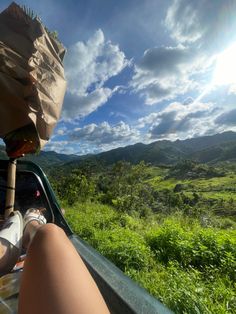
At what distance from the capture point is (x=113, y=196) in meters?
22.3

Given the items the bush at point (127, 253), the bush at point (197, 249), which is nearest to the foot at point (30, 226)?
the bush at point (127, 253)

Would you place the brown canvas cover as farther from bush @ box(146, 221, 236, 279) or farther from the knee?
bush @ box(146, 221, 236, 279)

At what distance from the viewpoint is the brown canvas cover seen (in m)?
1.37

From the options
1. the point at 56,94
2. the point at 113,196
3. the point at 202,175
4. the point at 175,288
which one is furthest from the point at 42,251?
the point at 202,175

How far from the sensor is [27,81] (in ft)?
4.53

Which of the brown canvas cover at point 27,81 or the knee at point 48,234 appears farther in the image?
the brown canvas cover at point 27,81

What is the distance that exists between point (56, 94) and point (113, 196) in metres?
21.1

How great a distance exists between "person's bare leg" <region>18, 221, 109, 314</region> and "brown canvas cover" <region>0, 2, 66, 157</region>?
0.69m

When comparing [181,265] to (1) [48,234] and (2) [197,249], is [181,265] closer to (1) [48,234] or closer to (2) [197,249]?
(2) [197,249]

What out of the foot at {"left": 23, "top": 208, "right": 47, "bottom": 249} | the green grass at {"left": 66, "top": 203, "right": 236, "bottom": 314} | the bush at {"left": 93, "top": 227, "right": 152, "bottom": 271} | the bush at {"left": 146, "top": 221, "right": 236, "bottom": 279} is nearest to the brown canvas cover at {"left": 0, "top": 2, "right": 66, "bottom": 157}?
the foot at {"left": 23, "top": 208, "right": 47, "bottom": 249}

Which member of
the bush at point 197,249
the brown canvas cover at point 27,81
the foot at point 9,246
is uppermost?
the brown canvas cover at point 27,81

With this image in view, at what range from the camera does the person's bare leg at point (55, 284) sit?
685mm

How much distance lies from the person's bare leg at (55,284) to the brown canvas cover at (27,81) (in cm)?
69

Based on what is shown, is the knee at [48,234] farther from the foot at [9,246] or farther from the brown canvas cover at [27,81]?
the brown canvas cover at [27,81]
